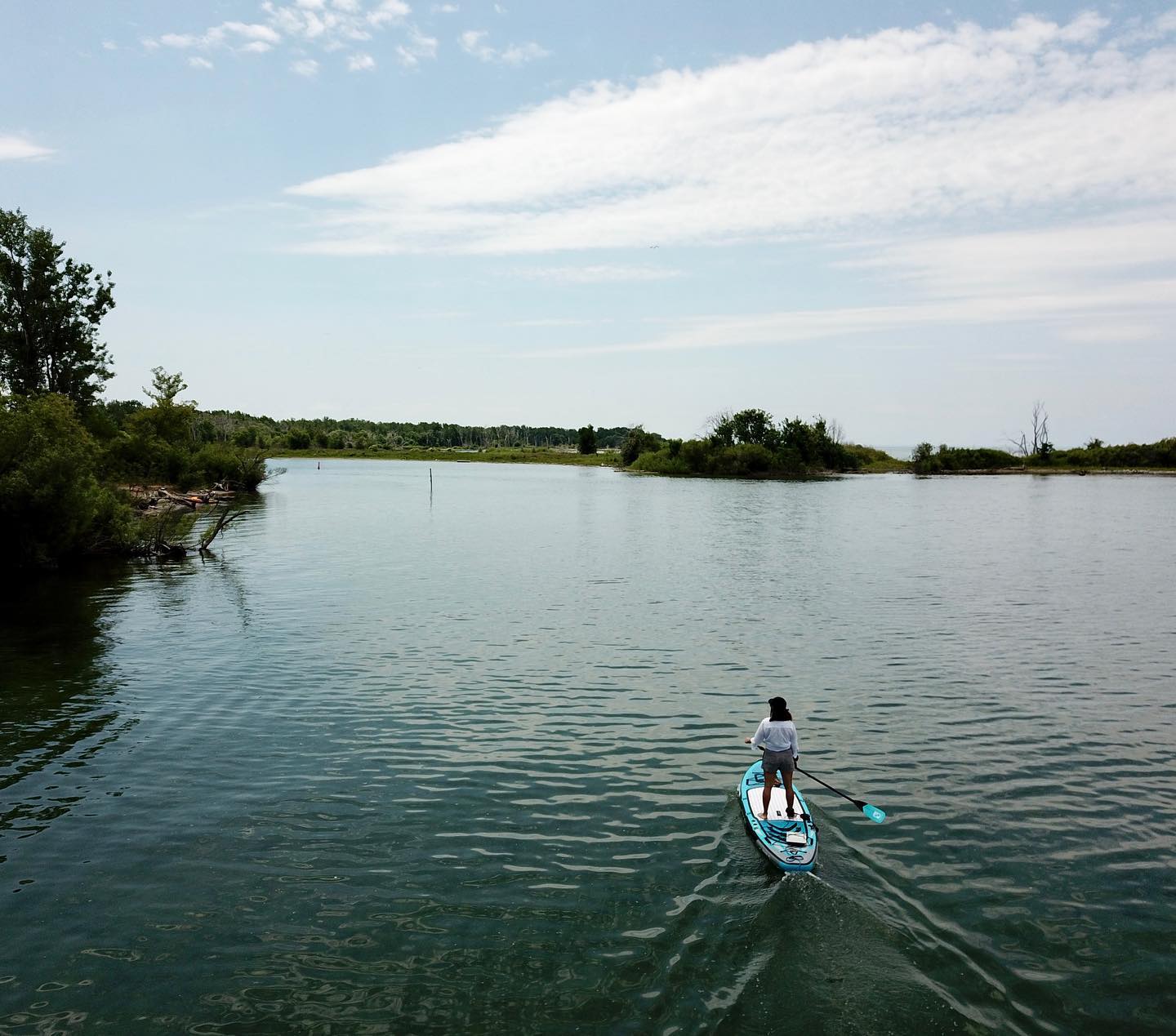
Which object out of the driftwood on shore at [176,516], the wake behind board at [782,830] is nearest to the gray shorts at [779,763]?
the wake behind board at [782,830]

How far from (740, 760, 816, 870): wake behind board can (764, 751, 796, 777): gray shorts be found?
0.56 metres

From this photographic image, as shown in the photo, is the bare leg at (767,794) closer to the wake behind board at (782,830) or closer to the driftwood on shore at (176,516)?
the wake behind board at (782,830)

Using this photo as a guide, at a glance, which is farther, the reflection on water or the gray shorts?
the reflection on water

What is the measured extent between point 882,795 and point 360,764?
12.7m

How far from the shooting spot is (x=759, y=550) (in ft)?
208

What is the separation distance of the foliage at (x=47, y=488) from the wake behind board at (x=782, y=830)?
46.5 meters

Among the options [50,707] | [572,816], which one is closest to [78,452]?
[50,707]

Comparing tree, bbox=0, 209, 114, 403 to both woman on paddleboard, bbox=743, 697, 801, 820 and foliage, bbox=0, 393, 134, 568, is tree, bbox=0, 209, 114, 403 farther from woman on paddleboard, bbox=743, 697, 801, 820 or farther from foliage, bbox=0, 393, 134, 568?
woman on paddleboard, bbox=743, 697, 801, 820

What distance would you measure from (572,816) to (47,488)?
144 ft

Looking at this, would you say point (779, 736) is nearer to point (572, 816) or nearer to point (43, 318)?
point (572, 816)

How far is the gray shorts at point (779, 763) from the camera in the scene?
15.8 m

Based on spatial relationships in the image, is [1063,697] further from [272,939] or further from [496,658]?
[272,939]

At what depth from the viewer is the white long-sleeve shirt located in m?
15.8

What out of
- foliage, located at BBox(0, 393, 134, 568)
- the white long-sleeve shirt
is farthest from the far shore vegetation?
the white long-sleeve shirt
